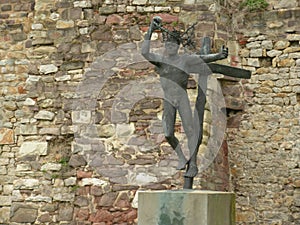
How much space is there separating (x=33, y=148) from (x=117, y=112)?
1027 millimetres

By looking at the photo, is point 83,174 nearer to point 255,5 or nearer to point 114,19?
point 114,19

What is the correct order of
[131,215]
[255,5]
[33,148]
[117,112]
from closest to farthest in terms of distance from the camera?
[131,215], [117,112], [33,148], [255,5]

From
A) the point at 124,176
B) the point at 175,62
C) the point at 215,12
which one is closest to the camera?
the point at 175,62

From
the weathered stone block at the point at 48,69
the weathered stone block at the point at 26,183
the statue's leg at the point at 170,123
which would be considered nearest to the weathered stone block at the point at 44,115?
the weathered stone block at the point at 48,69

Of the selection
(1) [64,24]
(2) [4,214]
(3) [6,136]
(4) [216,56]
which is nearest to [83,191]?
(2) [4,214]

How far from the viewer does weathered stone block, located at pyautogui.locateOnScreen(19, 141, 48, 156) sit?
320 inches

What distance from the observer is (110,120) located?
7.93m

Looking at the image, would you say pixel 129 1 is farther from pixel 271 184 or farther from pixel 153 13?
pixel 271 184

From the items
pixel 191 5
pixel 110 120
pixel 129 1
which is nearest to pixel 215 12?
pixel 191 5

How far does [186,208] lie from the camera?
17.2 feet

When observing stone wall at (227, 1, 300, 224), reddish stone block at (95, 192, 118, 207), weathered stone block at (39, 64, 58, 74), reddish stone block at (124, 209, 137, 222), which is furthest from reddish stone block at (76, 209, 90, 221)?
stone wall at (227, 1, 300, 224)

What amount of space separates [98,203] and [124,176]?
39cm

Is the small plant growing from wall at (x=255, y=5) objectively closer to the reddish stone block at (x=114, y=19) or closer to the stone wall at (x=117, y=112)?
the stone wall at (x=117, y=112)

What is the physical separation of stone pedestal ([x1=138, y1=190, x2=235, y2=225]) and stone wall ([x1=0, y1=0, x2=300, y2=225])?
7.21 feet
